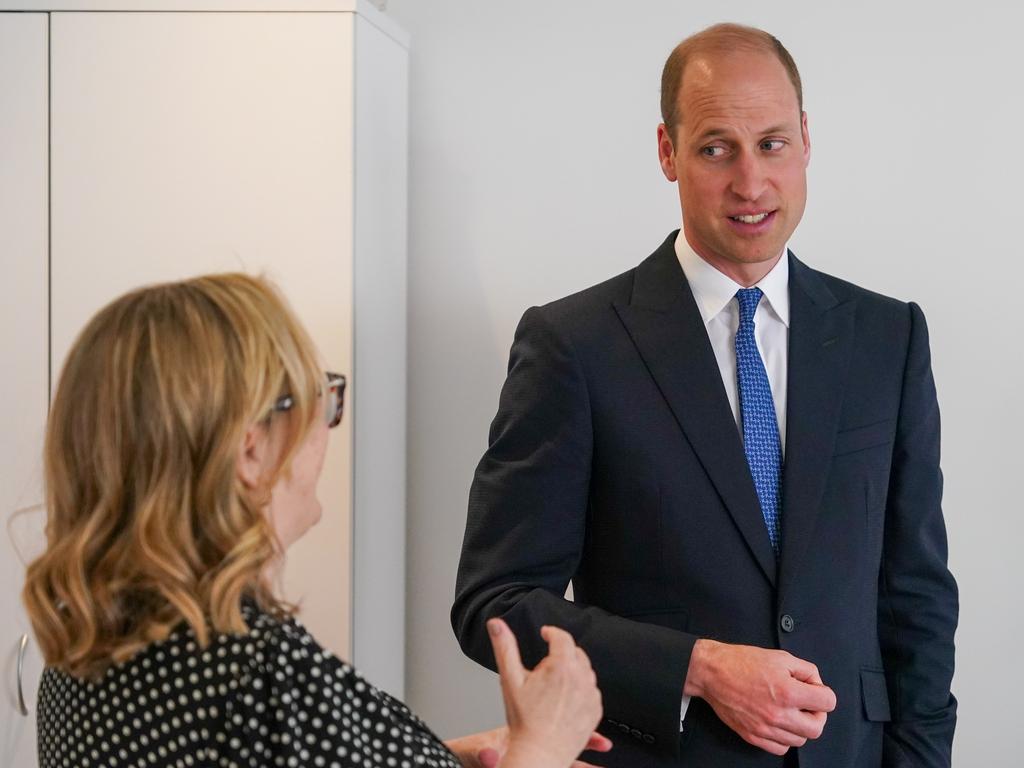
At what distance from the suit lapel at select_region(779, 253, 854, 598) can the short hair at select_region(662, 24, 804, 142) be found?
0.93 feet

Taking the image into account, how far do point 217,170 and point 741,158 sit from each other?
3.31ft

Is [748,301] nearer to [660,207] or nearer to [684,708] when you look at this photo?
[684,708]

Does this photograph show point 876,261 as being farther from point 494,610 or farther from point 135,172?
point 135,172

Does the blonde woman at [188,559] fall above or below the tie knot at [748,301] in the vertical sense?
below

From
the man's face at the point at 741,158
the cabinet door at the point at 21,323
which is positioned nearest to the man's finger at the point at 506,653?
the man's face at the point at 741,158

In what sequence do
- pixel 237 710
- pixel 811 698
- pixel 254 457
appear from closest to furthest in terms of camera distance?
pixel 237 710, pixel 254 457, pixel 811 698

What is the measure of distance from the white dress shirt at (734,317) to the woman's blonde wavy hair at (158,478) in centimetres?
78

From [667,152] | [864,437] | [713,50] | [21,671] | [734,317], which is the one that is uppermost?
[713,50]

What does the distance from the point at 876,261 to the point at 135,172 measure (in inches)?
57.5

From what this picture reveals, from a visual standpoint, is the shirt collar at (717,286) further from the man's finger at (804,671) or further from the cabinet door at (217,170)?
the cabinet door at (217,170)

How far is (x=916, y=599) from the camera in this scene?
1.84 meters

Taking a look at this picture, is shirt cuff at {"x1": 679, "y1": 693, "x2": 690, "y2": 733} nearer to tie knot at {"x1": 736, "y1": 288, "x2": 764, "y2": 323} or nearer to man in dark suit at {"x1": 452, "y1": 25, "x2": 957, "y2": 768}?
man in dark suit at {"x1": 452, "y1": 25, "x2": 957, "y2": 768}

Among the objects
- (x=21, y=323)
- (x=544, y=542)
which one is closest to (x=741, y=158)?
(x=544, y=542)

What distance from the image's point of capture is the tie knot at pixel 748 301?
1.81 m
